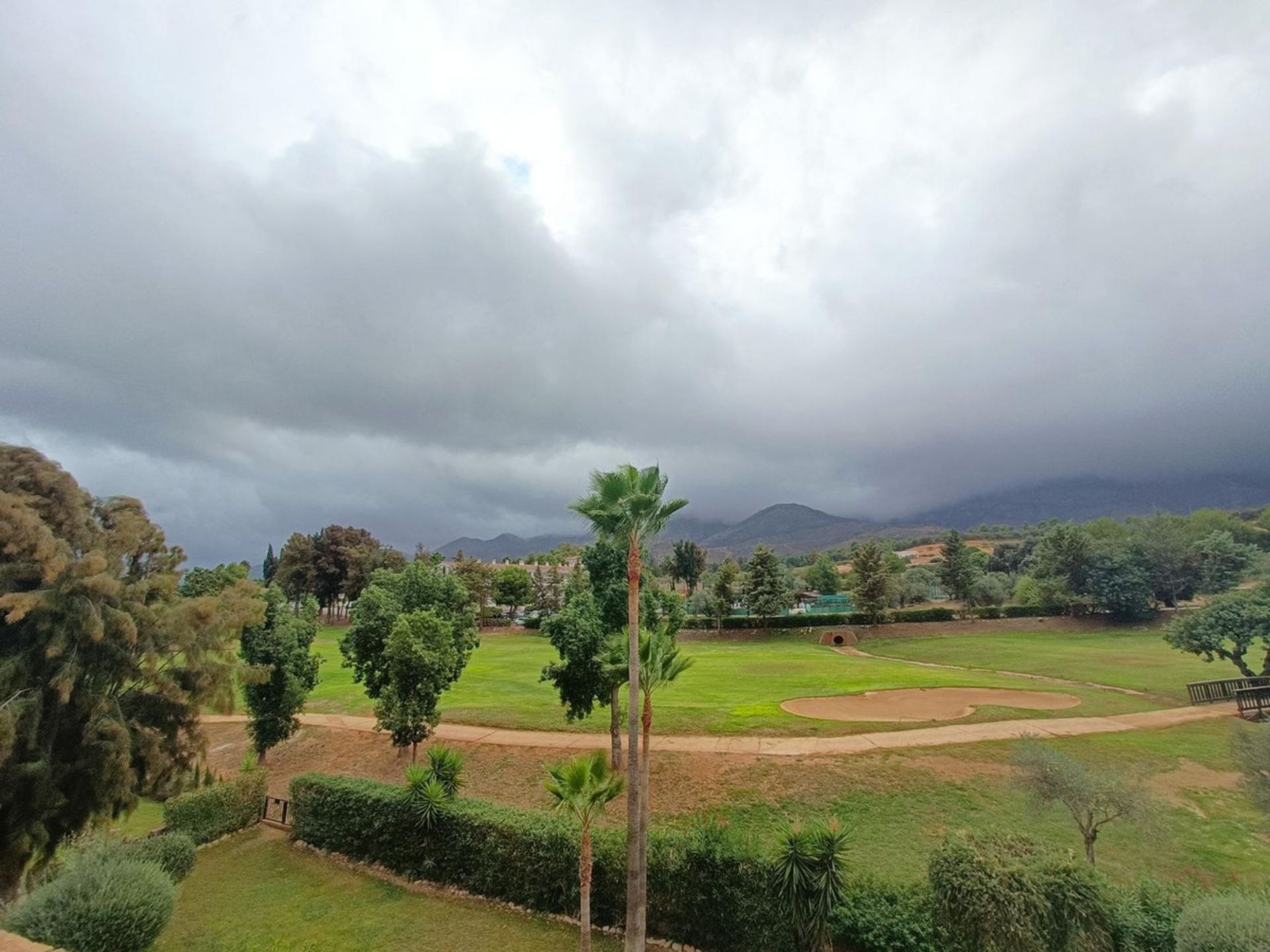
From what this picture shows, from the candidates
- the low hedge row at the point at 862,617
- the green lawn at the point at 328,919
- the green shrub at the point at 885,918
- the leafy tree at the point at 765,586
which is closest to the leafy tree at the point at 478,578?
the low hedge row at the point at 862,617

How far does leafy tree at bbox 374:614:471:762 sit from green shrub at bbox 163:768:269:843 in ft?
15.7

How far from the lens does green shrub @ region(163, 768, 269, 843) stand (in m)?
17.4

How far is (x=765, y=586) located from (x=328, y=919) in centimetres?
5435

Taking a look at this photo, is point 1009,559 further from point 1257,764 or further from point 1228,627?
point 1257,764

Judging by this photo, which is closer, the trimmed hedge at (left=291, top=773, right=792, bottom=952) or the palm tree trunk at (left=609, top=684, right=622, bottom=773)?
the trimmed hedge at (left=291, top=773, right=792, bottom=952)

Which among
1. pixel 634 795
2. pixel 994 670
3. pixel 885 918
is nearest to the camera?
pixel 885 918

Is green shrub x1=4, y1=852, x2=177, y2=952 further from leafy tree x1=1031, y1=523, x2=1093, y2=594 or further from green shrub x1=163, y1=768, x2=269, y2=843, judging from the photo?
leafy tree x1=1031, y1=523, x2=1093, y2=594

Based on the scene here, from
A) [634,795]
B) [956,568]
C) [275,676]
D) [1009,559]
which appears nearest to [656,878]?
[634,795]

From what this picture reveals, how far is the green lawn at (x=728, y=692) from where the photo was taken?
78.8 ft

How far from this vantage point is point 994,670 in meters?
39.2

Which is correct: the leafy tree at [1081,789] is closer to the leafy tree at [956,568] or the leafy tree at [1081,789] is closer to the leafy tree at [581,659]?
the leafy tree at [581,659]

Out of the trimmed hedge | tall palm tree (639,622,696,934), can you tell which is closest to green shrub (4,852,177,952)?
the trimmed hedge

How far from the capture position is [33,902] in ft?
33.3

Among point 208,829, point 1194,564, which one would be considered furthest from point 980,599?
point 208,829
